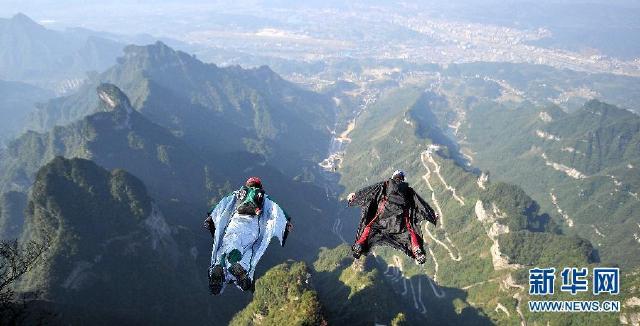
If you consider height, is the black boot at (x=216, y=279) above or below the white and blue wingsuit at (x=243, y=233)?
below

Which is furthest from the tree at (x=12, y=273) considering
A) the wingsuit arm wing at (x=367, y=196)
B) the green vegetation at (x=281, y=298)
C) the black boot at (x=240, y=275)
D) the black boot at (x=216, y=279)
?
the green vegetation at (x=281, y=298)

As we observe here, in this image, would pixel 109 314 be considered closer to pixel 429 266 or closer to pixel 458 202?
pixel 429 266

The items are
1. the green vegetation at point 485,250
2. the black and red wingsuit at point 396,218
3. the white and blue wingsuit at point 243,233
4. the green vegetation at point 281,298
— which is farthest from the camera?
the green vegetation at point 485,250

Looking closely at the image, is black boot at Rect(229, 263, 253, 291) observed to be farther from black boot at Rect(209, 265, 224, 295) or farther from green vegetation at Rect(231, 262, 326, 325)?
green vegetation at Rect(231, 262, 326, 325)

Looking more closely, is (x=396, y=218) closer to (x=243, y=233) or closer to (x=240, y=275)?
(x=243, y=233)

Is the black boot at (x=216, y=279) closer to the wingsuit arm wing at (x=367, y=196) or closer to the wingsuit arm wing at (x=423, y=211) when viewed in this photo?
the wingsuit arm wing at (x=367, y=196)

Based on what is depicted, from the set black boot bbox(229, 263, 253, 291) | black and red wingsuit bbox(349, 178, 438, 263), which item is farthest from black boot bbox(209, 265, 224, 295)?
black and red wingsuit bbox(349, 178, 438, 263)
